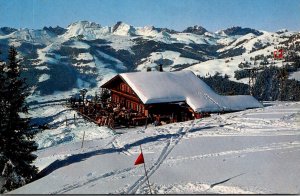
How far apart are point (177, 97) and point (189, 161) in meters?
20.7

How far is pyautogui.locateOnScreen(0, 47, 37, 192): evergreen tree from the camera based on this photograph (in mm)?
19031

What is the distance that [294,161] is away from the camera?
1769 centimetres

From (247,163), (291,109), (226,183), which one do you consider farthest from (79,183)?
(291,109)

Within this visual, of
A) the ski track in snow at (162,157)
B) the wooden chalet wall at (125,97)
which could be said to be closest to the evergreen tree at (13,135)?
the ski track in snow at (162,157)

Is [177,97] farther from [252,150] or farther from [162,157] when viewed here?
[162,157]

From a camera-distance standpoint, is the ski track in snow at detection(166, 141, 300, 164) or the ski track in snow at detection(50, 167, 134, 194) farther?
the ski track in snow at detection(166, 141, 300, 164)

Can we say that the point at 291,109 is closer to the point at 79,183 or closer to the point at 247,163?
the point at 247,163

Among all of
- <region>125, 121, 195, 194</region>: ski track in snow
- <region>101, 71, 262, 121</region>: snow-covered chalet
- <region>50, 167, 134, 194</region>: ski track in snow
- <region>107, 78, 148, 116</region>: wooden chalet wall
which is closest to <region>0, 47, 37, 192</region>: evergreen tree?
<region>50, 167, 134, 194</region>: ski track in snow

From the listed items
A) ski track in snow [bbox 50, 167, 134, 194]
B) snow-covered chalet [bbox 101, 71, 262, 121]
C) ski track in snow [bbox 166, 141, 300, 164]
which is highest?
snow-covered chalet [bbox 101, 71, 262, 121]

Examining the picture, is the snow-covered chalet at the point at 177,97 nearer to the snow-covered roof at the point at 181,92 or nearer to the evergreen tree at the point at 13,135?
the snow-covered roof at the point at 181,92

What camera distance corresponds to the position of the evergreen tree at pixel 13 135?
62.4 ft

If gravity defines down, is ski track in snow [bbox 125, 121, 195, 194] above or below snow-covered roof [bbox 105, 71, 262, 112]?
below

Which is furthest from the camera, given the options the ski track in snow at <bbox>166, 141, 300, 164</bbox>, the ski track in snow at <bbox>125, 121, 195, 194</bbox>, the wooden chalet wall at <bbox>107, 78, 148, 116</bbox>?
the wooden chalet wall at <bbox>107, 78, 148, 116</bbox>

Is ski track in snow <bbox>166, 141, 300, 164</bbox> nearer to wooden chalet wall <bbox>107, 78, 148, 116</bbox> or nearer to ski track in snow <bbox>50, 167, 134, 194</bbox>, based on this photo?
ski track in snow <bbox>50, 167, 134, 194</bbox>
